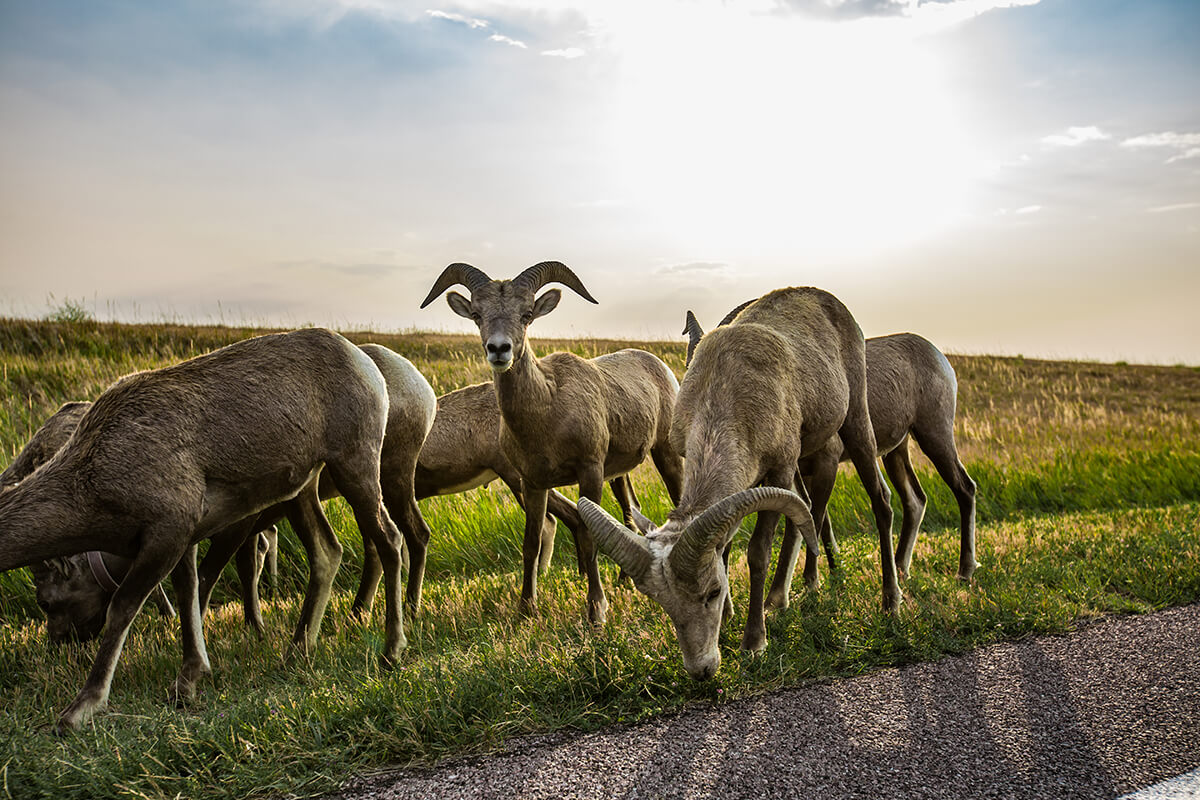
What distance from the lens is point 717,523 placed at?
188 inches

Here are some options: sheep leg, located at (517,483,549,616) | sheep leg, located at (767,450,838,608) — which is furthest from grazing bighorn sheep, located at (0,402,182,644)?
sheep leg, located at (767,450,838,608)

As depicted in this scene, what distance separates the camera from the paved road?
4.00 meters

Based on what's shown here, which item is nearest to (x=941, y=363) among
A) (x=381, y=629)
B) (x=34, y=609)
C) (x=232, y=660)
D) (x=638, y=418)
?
(x=638, y=418)

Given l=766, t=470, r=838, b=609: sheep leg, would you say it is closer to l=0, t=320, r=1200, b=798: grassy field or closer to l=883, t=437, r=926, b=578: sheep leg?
l=0, t=320, r=1200, b=798: grassy field

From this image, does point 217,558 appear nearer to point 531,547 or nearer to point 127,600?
point 127,600

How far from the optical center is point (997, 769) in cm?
420

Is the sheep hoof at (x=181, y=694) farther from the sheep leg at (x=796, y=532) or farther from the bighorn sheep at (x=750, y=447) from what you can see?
the sheep leg at (x=796, y=532)

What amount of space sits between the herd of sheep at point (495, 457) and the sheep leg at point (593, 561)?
0.07 ft

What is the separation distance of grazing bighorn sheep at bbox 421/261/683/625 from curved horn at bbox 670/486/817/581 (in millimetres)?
2204

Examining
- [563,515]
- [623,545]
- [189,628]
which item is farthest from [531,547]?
[623,545]

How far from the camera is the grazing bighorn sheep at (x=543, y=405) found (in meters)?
7.15

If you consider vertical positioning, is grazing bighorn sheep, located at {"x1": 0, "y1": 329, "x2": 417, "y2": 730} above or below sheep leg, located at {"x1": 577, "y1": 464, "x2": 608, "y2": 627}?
above

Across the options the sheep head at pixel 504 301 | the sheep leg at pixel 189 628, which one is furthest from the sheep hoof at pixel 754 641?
the sheep leg at pixel 189 628

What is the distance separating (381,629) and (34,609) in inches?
190
